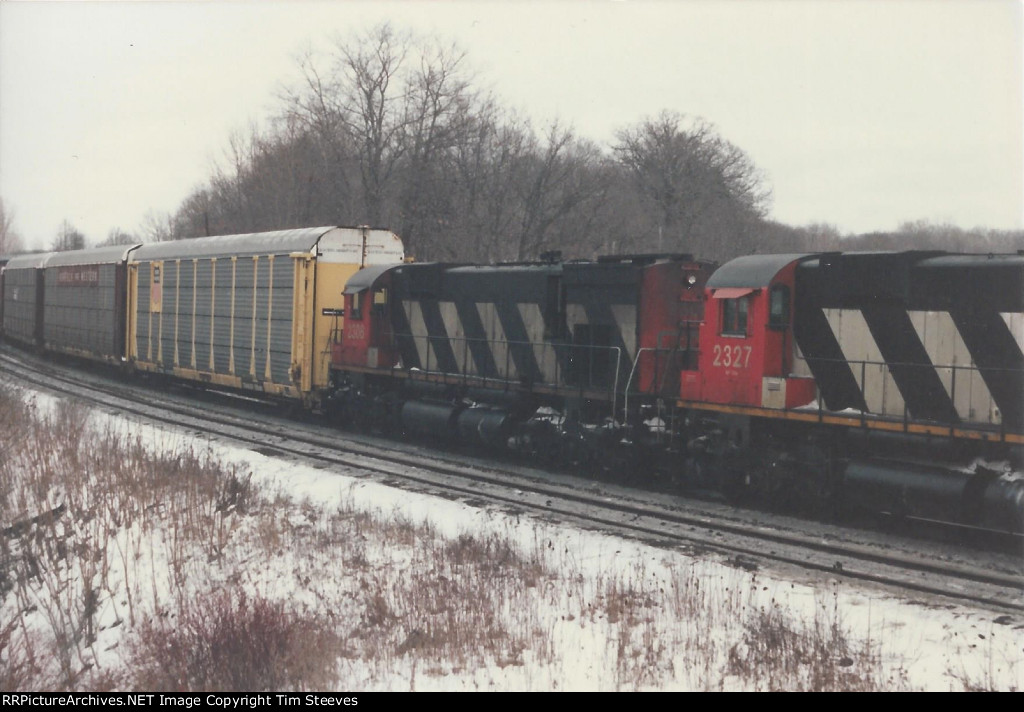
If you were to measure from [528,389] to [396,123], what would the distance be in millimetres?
21203

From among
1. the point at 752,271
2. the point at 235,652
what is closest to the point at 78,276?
the point at 752,271

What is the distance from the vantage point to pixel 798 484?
40.2ft

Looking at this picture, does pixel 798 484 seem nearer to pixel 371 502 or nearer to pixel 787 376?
pixel 787 376

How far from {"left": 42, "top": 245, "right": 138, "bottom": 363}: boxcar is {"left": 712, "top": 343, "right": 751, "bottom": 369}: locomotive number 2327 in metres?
19.9

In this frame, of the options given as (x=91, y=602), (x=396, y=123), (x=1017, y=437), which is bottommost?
(x=91, y=602)

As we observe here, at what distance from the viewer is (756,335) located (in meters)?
12.6

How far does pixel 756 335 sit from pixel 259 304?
12394mm

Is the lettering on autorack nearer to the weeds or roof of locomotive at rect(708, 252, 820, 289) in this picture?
roof of locomotive at rect(708, 252, 820, 289)

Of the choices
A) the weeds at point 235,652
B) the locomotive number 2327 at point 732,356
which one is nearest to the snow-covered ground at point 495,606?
the weeds at point 235,652

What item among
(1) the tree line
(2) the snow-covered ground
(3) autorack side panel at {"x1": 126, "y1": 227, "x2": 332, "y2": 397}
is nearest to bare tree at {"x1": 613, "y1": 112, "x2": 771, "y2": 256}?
(1) the tree line

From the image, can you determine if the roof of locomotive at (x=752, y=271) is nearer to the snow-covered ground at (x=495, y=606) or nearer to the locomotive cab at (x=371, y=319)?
the snow-covered ground at (x=495, y=606)
